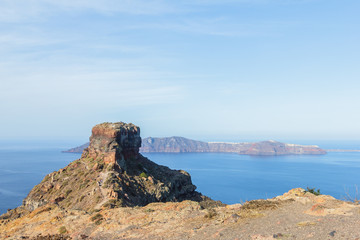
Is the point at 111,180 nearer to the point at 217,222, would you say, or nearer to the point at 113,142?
the point at 113,142

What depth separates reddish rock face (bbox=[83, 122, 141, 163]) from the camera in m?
48.2

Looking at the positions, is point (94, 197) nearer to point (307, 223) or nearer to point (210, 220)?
point (210, 220)

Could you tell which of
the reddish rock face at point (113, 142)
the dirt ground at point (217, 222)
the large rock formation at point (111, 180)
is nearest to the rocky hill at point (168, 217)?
the dirt ground at point (217, 222)

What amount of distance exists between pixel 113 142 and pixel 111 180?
909 cm

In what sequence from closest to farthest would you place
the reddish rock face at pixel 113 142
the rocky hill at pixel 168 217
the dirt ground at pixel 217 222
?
1. the dirt ground at pixel 217 222
2. the rocky hill at pixel 168 217
3. the reddish rock face at pixel 113 142

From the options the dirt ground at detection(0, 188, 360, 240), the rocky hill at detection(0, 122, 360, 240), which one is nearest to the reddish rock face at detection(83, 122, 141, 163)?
the rocky hill at detection(0, 122, 360, 240)

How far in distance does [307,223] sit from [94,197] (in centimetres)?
2964

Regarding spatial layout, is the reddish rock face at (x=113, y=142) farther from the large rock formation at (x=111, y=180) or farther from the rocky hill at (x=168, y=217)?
the rocky hill at (x=168, y=217)

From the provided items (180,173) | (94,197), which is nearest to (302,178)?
(180,173)

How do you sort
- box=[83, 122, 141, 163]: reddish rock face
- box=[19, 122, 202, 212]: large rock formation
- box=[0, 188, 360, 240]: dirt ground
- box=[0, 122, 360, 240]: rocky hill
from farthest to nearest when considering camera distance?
box=[83, 122, 141, 163]: reddish rock face → box=[19, 122, 202, 212]: large rock formation → box=[0, 122, 360, 240]: rocky hill → box=[0, 188, 360, 240]: dirt ground

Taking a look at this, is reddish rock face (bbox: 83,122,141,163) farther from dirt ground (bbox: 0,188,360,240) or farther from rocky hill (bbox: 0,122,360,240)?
dirt ground (bbox: 0,188,360,240)

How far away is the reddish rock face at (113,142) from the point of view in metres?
48.2

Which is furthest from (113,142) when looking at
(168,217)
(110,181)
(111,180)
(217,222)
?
(217,222)

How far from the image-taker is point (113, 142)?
49.2 metres
